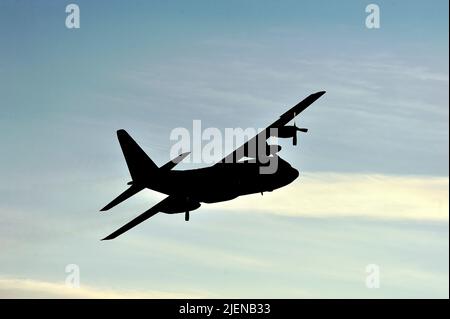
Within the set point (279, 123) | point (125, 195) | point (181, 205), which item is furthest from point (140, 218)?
point (279, 123)

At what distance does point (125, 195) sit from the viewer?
49.8 m

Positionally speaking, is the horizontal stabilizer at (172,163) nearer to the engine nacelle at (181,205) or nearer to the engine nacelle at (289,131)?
the engine nacelle at (181,205)

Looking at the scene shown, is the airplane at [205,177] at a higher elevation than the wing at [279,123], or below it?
below

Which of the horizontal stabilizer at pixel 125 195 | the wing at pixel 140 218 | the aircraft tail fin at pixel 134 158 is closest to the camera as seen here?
the horizontal stabilizer at pixel 125 195

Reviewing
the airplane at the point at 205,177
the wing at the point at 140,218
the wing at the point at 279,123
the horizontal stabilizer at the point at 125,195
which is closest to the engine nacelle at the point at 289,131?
the airplane at the point at 205,177

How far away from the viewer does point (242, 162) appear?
5219 centimetres

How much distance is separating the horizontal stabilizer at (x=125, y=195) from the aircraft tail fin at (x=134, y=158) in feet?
3.82

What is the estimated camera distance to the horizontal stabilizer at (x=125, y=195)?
160 feet

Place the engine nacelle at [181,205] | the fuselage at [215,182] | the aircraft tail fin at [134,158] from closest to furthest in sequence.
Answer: the fuselage at [215,182] → the aircraft tail fin at [134,158] → the engine nacelle at [181,205]

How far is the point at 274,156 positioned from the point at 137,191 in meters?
12.3

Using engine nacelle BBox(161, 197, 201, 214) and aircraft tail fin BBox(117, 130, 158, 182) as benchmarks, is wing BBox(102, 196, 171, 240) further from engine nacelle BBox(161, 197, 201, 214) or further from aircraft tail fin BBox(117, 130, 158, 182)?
aircraft tail fin BBox(117, 130, 158, 182)

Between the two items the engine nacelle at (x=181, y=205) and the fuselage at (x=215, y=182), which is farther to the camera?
the engine nacelle at (x=181, y=205)

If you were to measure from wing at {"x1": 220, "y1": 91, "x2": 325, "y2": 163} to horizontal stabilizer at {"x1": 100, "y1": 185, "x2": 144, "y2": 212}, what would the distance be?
774 cm
